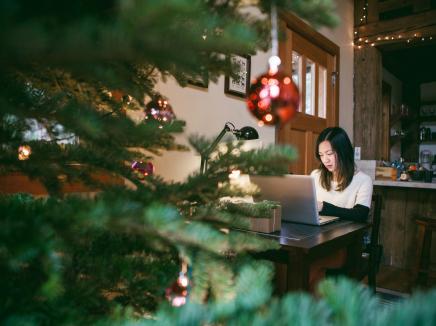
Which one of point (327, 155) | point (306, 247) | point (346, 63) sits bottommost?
point (306, 247)

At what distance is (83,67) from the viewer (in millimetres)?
339

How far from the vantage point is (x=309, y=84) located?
378 centimetres

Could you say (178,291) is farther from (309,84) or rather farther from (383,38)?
(383,38)

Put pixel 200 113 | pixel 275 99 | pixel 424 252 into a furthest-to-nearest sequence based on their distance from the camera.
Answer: pixel 424 252, pixel 200 113, pixel 275 99

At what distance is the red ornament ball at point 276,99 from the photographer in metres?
0.82

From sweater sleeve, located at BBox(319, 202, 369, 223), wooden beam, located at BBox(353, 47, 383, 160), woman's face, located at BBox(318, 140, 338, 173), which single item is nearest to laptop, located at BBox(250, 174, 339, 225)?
sweater sleeve, located at BBox(319, 202, 369, 223)

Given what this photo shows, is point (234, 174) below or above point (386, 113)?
below

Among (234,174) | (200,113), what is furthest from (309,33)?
(234,174)

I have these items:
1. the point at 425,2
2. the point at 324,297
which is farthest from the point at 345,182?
the point at 425,2

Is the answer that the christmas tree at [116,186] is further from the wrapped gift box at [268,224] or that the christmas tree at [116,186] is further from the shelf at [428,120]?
the shelf at [428,120]

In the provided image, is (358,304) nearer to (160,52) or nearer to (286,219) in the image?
(160,52)

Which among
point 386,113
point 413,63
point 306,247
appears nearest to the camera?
point 306,247

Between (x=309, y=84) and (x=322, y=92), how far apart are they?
346 millimetres

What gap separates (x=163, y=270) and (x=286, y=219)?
139 centimetres
